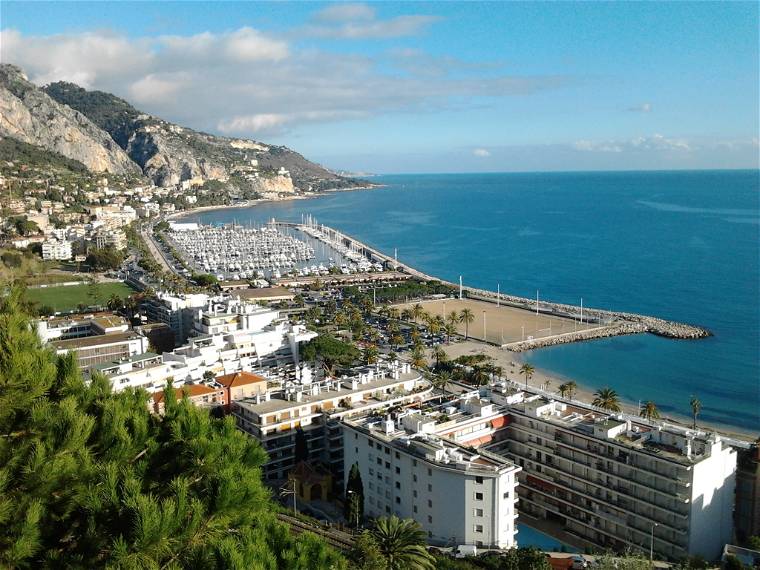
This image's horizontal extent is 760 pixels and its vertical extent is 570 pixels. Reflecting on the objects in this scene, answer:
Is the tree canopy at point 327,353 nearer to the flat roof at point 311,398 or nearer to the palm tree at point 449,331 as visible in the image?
the flat roof at point 311,398

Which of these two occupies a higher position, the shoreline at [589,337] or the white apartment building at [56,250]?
the white apartment building at [56,250]

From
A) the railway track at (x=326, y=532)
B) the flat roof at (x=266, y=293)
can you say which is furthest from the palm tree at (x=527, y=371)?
the flat roof at (x=266, y=293)

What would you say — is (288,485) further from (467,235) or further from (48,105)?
(48,105)

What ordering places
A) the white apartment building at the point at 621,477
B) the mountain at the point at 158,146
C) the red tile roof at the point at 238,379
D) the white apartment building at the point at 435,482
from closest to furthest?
the white apartment building at the point at 435,482, the white apartment building at the point at 621,477, the red tile roof at the point at 238,379, the mountain at the point at 158,146

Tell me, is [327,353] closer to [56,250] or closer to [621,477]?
[621,477]

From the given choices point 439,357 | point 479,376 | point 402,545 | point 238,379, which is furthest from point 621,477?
point 439,357

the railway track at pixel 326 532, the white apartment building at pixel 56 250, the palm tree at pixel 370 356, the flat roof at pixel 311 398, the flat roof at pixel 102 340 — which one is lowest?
the railway track at pixel 326 532
